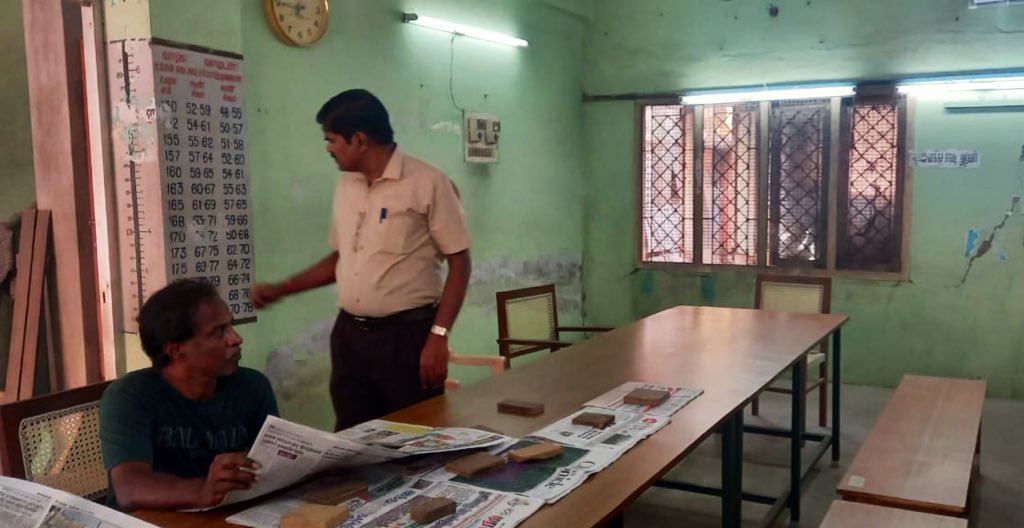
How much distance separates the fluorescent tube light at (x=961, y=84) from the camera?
485 centimetres

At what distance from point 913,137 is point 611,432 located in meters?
4.14

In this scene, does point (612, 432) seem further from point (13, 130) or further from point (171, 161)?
point (13, 130)

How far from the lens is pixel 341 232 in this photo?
268 centimetres

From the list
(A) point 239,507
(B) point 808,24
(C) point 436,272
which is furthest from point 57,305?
(B) point 808,24

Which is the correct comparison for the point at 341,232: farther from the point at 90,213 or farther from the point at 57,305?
Result: the point at 57,305

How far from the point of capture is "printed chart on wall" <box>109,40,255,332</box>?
289 centimetres

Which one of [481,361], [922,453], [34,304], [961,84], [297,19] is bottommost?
[922,453]

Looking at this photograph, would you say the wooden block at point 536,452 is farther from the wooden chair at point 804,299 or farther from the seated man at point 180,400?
the wooden chair at point 804,299

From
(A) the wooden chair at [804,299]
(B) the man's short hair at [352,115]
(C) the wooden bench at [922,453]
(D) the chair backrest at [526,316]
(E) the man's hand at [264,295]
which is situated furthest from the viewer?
(A) the wooden chair at [804,299]

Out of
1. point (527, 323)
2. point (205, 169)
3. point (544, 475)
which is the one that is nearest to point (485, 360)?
point (527, 323)

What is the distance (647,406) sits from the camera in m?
2.12

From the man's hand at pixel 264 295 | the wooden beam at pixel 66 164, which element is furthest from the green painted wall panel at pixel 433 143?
the man's hand at pixel 264 295

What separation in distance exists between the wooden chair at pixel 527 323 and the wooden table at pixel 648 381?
467 mm

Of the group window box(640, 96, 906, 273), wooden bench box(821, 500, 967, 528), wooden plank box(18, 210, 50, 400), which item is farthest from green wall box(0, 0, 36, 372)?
window box(640, 96, 906, 273)
